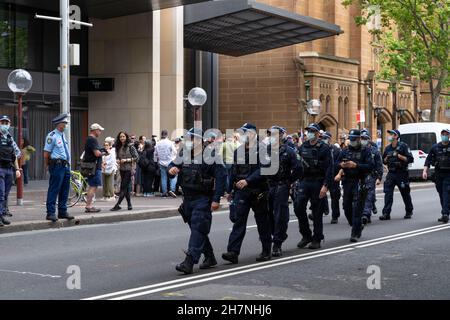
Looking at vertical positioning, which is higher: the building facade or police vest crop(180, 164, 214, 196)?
the building facade

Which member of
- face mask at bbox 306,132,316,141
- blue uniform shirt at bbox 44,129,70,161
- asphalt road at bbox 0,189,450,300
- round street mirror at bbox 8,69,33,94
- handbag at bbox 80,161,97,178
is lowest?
asphalt road at bbox 0,189,450,300

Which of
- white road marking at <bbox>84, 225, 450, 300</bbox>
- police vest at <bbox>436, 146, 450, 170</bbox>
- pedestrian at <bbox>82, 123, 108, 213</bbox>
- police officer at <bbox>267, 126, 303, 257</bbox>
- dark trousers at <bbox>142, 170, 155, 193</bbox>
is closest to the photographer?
white road marking at <bbox>84, 225, 450, 300</bbox>

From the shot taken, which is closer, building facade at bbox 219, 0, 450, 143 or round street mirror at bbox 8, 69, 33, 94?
round street mirror at bbox 8, 69, 33, 94

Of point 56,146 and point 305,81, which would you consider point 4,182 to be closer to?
point 56,146

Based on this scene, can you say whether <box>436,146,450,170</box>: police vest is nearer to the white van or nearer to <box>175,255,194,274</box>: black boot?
<box>175,255,194,274</box>: black boot

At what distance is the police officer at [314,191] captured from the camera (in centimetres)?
1244

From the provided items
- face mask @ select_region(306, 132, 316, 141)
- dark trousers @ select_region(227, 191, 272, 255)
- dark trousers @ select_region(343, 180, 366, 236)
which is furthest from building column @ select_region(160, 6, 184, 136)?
dark trousers @ select_region(227, 191, 272, 255)

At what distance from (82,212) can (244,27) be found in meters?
17.2

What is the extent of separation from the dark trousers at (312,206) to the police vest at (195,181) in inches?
102

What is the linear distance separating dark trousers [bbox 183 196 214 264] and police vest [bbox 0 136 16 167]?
5.46 metres

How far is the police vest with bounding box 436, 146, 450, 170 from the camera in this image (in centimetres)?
1651

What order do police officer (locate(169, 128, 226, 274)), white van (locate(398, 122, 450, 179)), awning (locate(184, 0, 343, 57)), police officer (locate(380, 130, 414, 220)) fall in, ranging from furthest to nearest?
white van (locate(398, 122, 450, 179)), awning (locate(184, 0, 343, 57)), police officer (locate(380, 130, 414, 220)), police officer (locate(169, 128, 226, 274))

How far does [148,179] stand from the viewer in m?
23.8

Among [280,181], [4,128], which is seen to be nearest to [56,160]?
[4,128]
